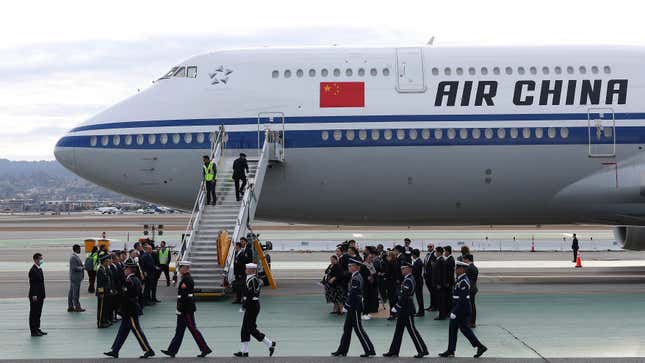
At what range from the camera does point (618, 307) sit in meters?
20.4

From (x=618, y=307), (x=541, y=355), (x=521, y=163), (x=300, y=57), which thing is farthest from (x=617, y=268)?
(x=541, y=355)

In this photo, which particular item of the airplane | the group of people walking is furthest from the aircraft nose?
the group of people walking

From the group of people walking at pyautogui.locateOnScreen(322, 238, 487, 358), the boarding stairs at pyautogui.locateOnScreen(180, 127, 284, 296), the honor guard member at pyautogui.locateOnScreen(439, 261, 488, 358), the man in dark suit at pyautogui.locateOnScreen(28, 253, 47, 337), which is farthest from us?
the boarding stairs at pyautogui.locateOnScreen(180, 127, 284, 296)

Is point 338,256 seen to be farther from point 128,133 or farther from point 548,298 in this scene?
point 128,133

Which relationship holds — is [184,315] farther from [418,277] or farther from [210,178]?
[210,178]

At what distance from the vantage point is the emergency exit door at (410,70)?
2469 centimetres

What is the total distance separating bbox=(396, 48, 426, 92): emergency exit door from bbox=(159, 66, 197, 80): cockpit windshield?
257 inches

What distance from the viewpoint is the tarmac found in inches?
582

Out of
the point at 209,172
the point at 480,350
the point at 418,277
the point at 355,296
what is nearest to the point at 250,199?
the point at 209,172

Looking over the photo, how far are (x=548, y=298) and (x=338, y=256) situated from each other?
6409 millimetres

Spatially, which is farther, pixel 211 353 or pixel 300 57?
pixel 300 57

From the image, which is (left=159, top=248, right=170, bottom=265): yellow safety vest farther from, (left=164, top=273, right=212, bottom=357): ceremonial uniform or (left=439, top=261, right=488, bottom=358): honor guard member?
(left=439, top=261, right=488, bottom=358): honor guard member

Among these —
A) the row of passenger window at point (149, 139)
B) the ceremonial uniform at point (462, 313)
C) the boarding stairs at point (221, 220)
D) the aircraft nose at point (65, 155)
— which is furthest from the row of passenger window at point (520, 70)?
the ceremonial uniform at point (462, 313)

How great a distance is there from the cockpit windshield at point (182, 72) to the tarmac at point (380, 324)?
690 centimetres
